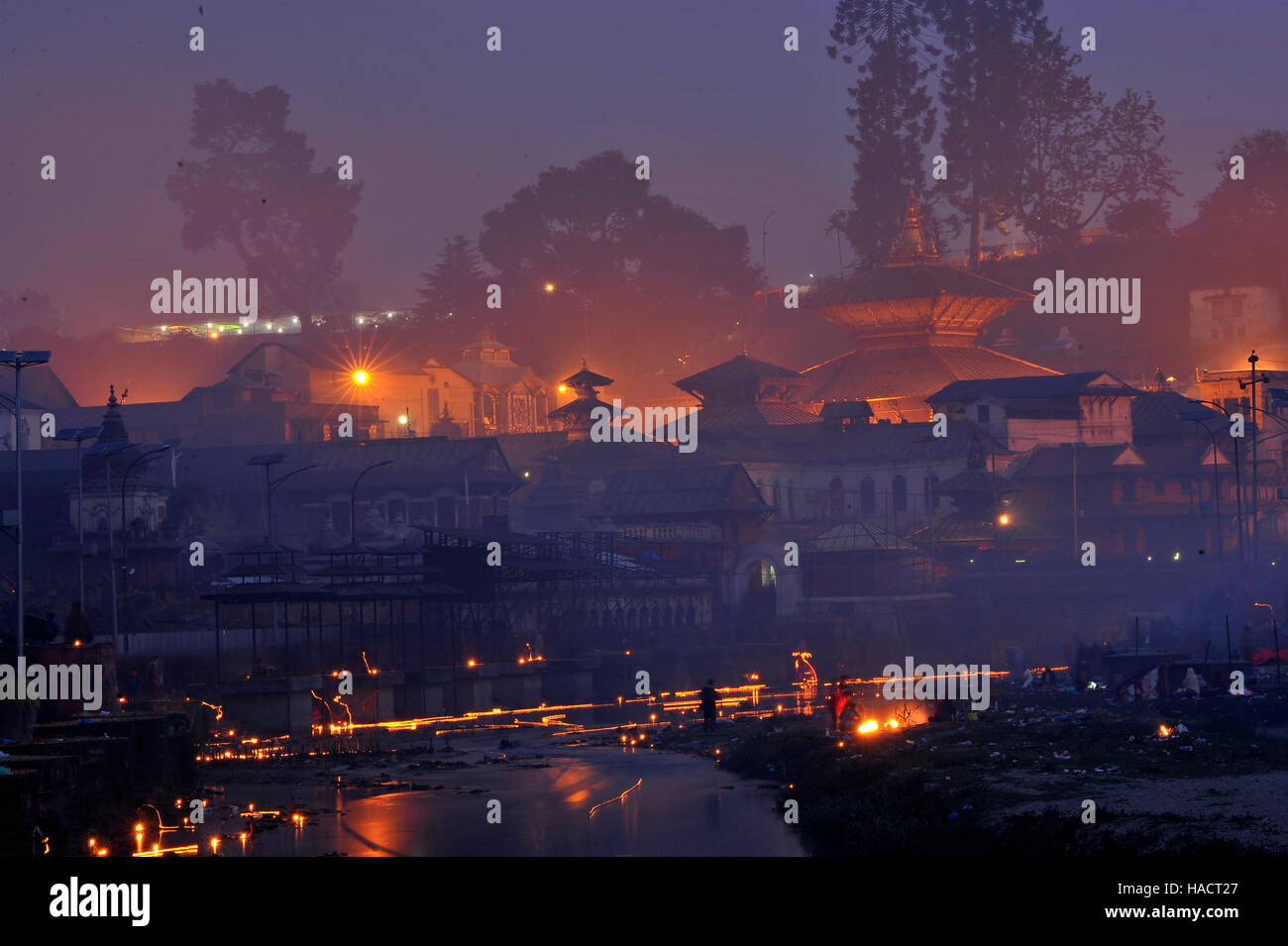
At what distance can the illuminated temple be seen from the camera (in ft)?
382

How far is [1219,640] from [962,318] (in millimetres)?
60843

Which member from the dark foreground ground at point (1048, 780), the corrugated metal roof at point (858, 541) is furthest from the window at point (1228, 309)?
the dark foreground ground at point (1048, 780)

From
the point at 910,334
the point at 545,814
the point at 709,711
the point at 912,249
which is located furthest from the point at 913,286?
the point at 545,814

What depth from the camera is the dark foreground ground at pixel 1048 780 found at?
77.7 feet

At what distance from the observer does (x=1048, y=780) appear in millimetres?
28594

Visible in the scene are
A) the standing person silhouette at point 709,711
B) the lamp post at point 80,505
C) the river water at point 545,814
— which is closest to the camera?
the river water at point 545,814

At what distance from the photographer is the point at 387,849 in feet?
92.0

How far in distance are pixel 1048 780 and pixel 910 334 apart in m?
95.1

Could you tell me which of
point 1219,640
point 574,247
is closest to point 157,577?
point 1219,640

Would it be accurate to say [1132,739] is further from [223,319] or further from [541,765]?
[223,319]

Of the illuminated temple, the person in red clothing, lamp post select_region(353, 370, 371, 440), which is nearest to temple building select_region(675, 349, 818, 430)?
the illuminated temple

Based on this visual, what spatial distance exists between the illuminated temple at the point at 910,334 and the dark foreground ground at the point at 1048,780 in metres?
76.0

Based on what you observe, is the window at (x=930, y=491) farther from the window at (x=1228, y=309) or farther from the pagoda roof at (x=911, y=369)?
the window at (x=1228, y=309)

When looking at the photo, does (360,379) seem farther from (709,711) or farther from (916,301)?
(709,711)
